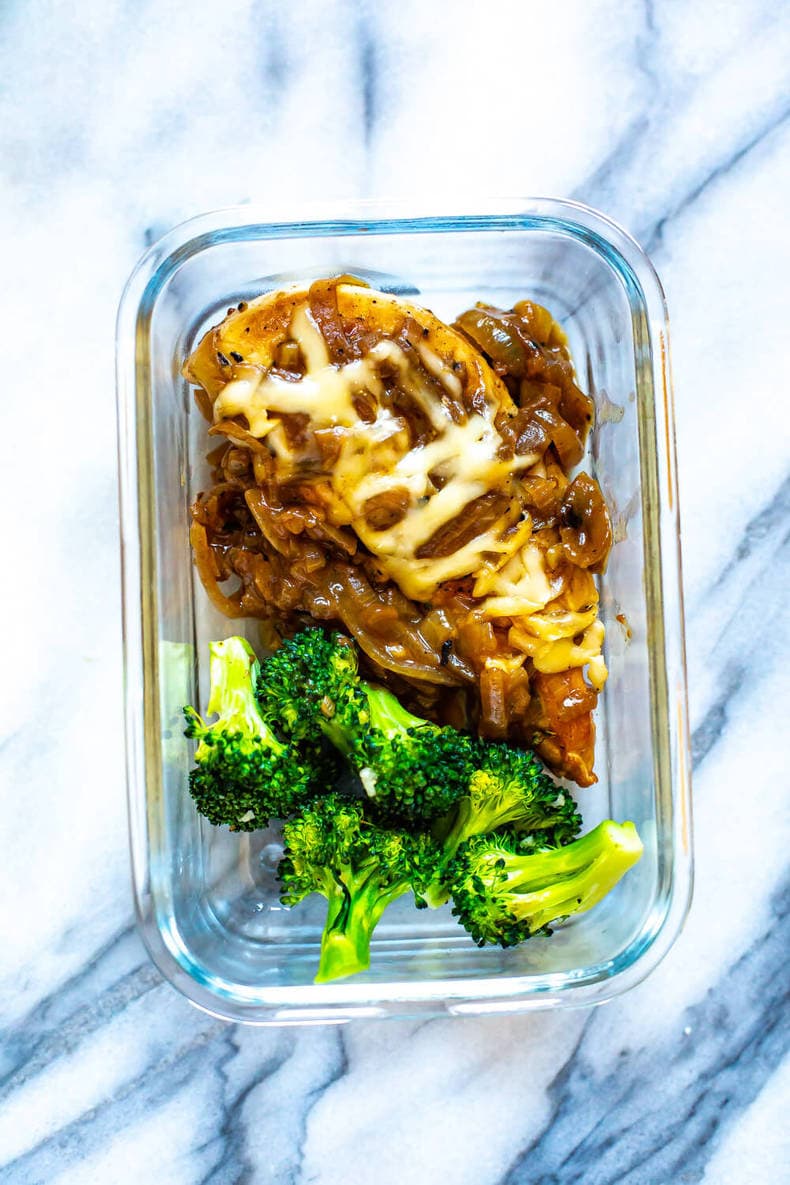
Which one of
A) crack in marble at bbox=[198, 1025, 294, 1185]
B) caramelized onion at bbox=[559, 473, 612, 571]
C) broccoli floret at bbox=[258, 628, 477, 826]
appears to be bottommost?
crack in marble at bbox=[198, 1025, 294, 1185]

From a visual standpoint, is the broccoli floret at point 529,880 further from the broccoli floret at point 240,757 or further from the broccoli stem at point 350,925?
the broccoli floret at point 240,757

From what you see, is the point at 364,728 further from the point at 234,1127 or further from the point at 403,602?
the point at 234,1127

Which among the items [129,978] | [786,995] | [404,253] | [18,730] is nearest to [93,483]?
[18,730]

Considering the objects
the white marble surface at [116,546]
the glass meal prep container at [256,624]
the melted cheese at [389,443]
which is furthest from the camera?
the white marble surface at [116,546]

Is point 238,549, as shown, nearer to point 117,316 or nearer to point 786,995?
point 117,316

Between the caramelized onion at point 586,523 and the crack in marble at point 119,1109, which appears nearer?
the caramelized onion at point 586,523

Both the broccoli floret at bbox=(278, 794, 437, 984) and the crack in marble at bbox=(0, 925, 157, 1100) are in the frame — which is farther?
the crack in marble at bbox=(0, 925, 157, 1100)

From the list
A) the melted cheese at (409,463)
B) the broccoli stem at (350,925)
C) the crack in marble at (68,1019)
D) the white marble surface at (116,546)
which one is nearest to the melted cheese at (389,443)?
the melted cheese at (409,463)

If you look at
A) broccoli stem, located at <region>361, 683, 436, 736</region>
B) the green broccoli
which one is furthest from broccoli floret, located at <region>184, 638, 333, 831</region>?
the green broccoli

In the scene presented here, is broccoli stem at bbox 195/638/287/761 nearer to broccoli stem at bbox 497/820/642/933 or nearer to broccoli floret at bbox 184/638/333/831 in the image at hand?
broccoli floret at bbox 184/638/333/831
